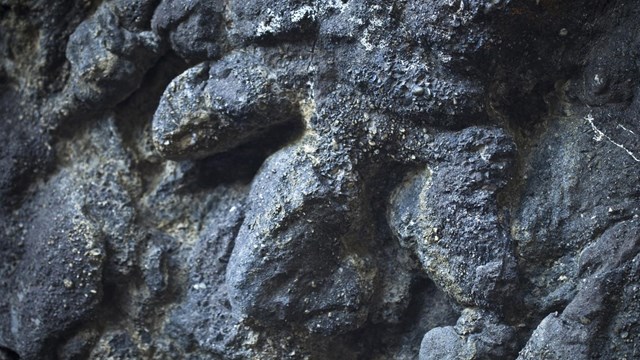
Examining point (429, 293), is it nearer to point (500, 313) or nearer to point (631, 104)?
point (500, 313)

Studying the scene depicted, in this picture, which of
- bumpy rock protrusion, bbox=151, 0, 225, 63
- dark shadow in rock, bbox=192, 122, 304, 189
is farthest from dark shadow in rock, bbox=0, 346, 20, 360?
bumpy rock protrusion, bbox=151, 0, 225, 63

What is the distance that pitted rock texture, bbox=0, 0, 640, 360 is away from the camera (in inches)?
43.7

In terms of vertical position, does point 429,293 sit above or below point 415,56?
below

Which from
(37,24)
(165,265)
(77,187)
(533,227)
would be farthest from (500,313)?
(37,24)

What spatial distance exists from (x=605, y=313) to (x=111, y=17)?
0.79 metres

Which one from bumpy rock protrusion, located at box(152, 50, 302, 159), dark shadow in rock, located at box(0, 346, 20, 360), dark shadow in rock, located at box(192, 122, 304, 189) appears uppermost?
bumpy rock protrusion, located at box(152, 50, 302, 159)

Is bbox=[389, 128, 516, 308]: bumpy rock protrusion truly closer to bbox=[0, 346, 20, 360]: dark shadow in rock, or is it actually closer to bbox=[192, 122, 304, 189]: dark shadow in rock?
bbox=[192, 122, 304, 189]: dark shadow in rock

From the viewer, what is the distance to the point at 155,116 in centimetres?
131

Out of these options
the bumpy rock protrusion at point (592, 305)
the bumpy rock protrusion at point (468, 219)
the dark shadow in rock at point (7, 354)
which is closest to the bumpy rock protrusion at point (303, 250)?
the bumpy rock protrusion at point (468, 219)

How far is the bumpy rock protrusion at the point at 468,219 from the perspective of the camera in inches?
44.1

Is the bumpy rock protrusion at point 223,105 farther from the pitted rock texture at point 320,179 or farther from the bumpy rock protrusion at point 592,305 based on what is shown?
the bumpy rock protrusion at point 592,305

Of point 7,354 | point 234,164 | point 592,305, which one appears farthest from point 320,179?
point 7,354

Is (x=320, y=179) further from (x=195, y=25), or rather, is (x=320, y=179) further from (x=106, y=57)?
(x=106, y=57)

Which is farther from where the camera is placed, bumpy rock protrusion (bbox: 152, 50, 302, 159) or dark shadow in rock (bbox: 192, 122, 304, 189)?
dark shadow in rock (bbox: 192, 122, 304, 189)
